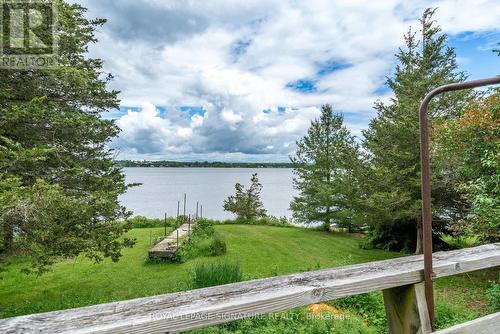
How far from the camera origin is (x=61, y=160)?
6.37 metres

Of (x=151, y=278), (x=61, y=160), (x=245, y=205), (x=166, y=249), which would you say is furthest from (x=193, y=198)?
(x=61, y=160)

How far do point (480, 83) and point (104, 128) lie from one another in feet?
25.0

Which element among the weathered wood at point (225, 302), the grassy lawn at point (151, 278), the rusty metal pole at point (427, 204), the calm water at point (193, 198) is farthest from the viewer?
the calm water at point (193, 198)

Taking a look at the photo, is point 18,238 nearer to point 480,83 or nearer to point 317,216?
point 480,83

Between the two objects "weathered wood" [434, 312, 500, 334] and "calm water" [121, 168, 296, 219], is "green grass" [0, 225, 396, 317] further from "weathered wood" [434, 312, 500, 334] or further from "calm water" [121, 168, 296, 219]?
"weathered wood" [434, 312, 500, 334]

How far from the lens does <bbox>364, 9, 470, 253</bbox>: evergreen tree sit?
415 inches

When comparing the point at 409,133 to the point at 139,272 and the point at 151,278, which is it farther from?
the point at 139,272

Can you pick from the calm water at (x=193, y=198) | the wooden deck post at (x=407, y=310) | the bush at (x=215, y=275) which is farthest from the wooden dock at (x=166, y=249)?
the wooden deck post at (x=407, y=310)

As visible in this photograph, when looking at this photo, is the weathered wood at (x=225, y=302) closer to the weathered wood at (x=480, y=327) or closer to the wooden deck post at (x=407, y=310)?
the wooden deck post at (x=407, y=310)

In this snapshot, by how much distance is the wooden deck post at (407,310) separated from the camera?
1277 mm

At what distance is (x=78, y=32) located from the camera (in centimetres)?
716

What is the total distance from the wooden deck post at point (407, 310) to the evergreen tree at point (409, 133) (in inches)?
387

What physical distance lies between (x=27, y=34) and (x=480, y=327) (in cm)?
720

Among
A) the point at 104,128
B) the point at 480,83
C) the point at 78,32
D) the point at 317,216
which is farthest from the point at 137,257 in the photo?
the point at 480,83
